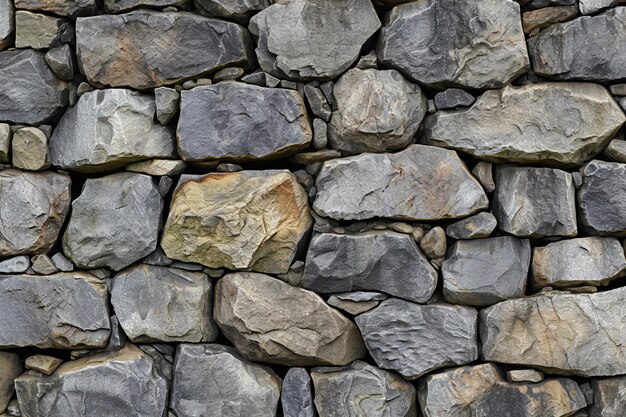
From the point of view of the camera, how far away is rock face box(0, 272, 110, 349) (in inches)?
103

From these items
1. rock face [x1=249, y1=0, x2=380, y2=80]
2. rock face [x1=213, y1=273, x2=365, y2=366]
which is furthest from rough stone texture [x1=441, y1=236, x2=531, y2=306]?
rock face [x1=249, y1=0, x2=380, y2=80]

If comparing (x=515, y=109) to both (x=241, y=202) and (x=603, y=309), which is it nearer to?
(x=603, y=309)

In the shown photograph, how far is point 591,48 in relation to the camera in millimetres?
2439

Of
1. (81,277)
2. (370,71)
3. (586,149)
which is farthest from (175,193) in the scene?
(586,149)

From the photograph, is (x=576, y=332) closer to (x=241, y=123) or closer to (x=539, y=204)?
(x=539, y=204)

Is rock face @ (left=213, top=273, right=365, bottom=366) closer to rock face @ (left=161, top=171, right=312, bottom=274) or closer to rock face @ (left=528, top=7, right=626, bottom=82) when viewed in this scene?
rock face @ (left=161, top=171, right=312, bottom=274)

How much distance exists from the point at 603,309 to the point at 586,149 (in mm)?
578

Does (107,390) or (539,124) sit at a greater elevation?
(539,124)

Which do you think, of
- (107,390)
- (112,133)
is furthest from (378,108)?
(107,390)

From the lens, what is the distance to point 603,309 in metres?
2.46

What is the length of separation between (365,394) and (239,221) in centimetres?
80

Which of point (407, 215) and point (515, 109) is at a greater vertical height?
point (515, 109)

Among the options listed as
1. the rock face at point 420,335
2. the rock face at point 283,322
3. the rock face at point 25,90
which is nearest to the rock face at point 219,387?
the rock face at point 283,322

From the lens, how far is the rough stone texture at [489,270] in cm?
251
